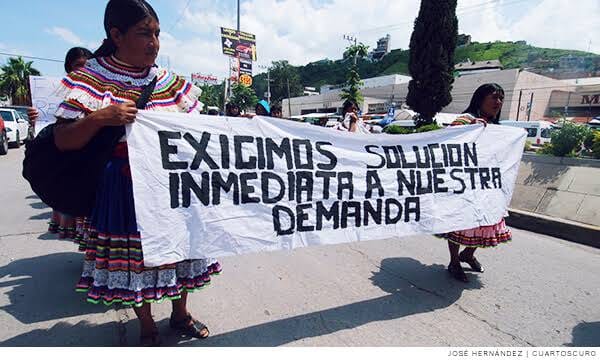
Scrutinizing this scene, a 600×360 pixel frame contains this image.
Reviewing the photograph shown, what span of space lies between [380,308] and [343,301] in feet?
0.98

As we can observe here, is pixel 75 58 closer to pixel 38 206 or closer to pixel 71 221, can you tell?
pixel 71 221

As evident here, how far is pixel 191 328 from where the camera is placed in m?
2.28

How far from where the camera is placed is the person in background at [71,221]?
2.77 metres

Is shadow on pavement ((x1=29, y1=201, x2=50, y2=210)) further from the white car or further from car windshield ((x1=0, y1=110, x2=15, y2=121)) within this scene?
car windshield ((x1=0, y1=110, x2=15, y2=121))

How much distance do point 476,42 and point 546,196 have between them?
407 ft

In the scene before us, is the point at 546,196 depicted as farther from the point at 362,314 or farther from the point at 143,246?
the point at 143,246

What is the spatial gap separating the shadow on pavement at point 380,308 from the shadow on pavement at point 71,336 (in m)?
0.34

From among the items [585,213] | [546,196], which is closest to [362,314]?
[585,213]

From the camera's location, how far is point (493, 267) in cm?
361

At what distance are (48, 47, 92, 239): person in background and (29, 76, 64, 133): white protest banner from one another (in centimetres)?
35

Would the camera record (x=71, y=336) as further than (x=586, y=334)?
No

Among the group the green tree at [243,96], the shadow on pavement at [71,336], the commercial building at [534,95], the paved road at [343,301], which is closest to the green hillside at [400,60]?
the green tree at [243,96]

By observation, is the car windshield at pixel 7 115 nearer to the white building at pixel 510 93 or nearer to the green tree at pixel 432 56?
the green tree at pixel 432 56

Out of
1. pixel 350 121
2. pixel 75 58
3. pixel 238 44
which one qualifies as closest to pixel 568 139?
pixel 350 121
